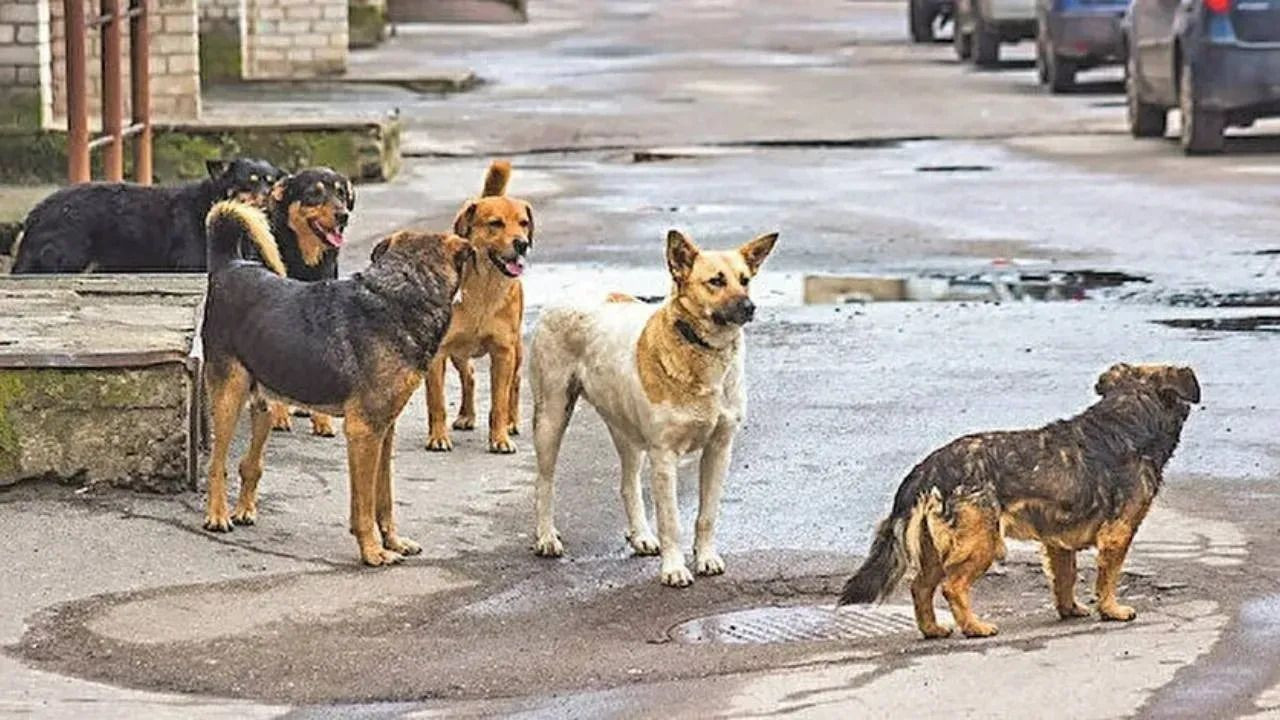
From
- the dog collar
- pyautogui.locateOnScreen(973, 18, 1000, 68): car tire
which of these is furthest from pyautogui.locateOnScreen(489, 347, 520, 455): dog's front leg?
pyautogui.locateOnScreen(973, 18, 1000, 68): car tire

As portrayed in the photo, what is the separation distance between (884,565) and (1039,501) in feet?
1.45

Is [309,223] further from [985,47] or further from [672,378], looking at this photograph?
[985,47]

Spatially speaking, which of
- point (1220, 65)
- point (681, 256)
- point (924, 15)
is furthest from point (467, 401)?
point (924, 15)

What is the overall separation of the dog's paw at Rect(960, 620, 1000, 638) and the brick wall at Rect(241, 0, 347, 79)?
22.7m

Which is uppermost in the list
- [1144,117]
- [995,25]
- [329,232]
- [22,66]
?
[329,232]

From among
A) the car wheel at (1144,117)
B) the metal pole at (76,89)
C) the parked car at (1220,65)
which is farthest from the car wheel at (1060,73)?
the metal pole at (76,89)

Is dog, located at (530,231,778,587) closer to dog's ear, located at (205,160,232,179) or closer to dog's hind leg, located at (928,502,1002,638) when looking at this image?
dog's hind leg, located at (928,502,1002,638)

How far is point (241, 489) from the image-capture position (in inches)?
378

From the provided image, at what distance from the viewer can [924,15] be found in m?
40.7

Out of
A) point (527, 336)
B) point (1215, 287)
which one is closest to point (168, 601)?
point (527, 336)

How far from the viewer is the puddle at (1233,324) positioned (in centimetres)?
1352

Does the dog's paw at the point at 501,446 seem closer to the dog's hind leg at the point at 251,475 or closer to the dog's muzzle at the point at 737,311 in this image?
the dog's hind leg at the point at 251,475

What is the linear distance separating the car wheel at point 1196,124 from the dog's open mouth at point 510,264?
40.2 ft

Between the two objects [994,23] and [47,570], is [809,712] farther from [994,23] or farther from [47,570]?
[994,23]
